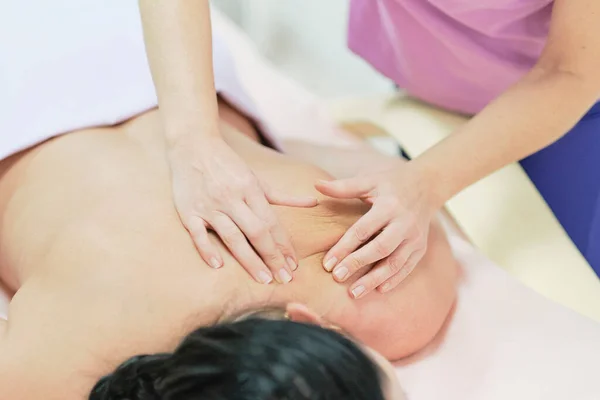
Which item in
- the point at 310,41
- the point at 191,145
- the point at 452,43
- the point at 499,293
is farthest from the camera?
the point at 310,41

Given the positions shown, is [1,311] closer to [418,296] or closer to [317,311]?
[317,311]

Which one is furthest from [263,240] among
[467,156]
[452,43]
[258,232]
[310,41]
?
[310,41]

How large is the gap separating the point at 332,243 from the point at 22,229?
422 mm

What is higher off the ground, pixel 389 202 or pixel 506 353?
pixel 389 202

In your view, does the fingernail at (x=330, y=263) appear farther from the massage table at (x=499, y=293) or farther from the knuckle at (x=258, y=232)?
the massage table at (x=499, y=293)

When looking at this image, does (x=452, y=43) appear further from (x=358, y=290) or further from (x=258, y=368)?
(x=258, y=368)

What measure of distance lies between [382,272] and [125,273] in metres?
0.31

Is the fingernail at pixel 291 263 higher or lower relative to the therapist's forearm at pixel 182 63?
lower

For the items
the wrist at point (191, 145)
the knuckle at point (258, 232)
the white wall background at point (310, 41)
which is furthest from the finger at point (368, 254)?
the white wall background at point (310, 41)

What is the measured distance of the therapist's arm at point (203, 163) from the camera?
2.70 feet

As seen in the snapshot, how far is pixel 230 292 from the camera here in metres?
0.80

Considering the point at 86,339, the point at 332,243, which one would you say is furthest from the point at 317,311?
the point at 86,339

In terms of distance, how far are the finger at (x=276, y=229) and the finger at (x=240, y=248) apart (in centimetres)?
3

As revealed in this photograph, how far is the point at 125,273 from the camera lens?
0.80 meters
